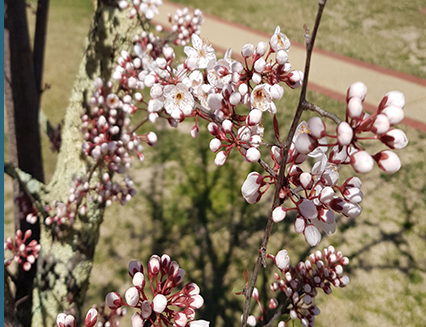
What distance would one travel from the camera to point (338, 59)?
7.58 meters

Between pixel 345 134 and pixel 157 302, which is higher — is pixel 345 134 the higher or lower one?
the higher one

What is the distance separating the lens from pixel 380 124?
83 cm

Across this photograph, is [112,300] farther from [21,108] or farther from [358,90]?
[21,108]

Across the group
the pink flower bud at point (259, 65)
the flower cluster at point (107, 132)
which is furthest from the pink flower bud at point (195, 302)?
the flower cluster at point (107, 132)

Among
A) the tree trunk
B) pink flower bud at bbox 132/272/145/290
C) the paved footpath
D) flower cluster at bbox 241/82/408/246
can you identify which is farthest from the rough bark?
the paved footpath

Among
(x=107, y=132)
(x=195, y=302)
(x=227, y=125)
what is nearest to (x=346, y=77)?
(x=107, y=132)

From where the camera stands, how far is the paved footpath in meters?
6.33

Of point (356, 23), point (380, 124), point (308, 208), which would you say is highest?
point (356, 23)

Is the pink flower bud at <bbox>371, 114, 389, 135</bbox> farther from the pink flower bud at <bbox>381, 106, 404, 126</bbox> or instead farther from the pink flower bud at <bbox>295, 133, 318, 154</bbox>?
the pink flower bud at <bbox>295, 133, 318, 154</bbox>

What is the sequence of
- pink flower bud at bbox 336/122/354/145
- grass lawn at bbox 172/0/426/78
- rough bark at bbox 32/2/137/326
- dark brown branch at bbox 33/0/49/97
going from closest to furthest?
pink flower bud at bbox 336/122/354/145 → rough bark at bbox 32/2/137/326 → dark brown branch at bbox 33/0/49/97 → grass lawn at bbox 172/0/426/78

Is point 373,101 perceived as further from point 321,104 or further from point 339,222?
point 339,222

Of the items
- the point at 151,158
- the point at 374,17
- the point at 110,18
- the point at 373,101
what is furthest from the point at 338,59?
the point at 110,18

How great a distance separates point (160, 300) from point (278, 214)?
19.5 inches

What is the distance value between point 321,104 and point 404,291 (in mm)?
3818
